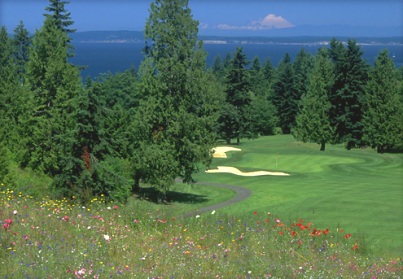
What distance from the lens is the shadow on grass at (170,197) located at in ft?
117

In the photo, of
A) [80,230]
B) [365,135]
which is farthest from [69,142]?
[365,135]

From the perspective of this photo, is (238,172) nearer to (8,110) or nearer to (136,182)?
(136,182)

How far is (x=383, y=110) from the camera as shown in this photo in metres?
64.2

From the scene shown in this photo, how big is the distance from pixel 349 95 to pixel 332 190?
34.8 m

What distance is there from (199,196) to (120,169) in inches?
265

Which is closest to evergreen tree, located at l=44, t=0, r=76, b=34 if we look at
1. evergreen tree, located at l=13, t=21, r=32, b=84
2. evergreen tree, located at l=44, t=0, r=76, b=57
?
evergreen tree, located at l=44, t=0, r=76, b=57

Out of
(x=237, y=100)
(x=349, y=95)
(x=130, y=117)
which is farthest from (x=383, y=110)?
(x=130, y=117)

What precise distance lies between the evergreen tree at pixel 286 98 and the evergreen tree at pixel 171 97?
6228 cm

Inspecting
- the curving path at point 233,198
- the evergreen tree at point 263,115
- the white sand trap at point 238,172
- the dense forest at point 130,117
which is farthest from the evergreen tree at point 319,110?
the curving path at point 233,198

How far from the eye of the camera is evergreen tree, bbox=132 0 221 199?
33.3 meters

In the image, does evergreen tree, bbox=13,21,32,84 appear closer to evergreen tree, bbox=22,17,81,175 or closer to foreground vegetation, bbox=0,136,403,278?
evergreen tree, bbox=22,17,81,175

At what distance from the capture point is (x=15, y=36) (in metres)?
79.8

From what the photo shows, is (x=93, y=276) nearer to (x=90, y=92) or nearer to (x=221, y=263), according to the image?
(x=221, y=263)

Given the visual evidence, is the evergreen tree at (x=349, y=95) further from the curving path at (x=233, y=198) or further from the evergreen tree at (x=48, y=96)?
the evergreen tree at (x=48, y=96)
